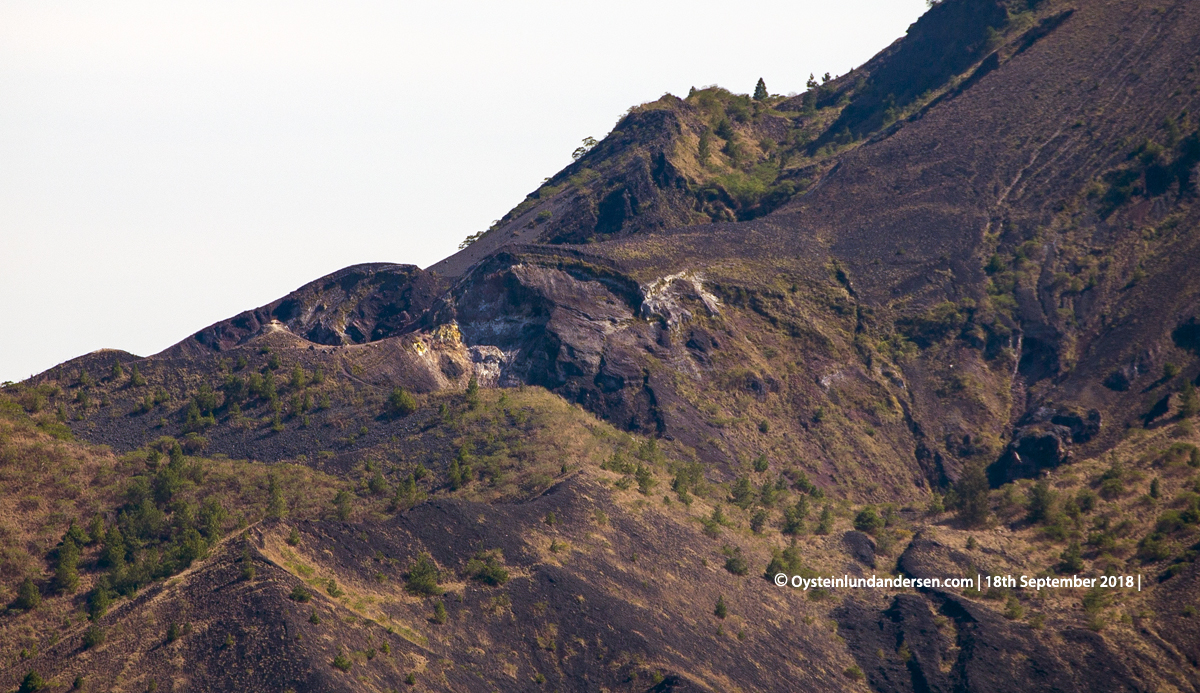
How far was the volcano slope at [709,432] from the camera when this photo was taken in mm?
47500

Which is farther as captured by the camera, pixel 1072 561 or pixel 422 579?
pixel 1072 561

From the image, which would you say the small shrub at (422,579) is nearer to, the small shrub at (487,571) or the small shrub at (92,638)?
the small shrub at (487,571)

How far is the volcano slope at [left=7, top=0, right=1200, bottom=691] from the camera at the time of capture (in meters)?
47.5

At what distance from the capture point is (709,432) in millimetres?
71750

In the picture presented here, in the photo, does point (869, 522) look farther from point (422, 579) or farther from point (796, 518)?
point (422, 579)

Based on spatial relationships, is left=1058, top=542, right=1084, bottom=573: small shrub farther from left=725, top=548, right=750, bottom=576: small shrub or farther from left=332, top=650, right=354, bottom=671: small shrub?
left=332, top=650, right=354, bottom=671: small shrub

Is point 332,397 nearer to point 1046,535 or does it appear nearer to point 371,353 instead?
point 371,353

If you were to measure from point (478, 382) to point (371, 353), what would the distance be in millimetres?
6441

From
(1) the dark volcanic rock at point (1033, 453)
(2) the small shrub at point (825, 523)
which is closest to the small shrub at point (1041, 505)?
(1) the dark volcanic rock at point (1033, 453)

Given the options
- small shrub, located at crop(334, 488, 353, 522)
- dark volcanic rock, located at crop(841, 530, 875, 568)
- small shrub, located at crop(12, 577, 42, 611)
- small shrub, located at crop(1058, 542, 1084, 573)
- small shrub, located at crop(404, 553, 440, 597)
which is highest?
small shrub, located at crop(12, 577, 42, 611)

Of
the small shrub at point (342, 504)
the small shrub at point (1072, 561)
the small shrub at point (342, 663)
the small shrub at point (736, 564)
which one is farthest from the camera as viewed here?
Answer: the small shrub at point (1072, 561)

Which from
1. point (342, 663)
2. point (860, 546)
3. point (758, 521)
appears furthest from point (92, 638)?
point (860, 546)

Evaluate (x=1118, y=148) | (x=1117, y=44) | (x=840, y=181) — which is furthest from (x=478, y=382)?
(x=1117, y=44)

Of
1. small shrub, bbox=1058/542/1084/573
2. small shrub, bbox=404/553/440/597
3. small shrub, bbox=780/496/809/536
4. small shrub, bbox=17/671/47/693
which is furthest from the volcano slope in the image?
small shrub, bbox=1058/542/1084/573
